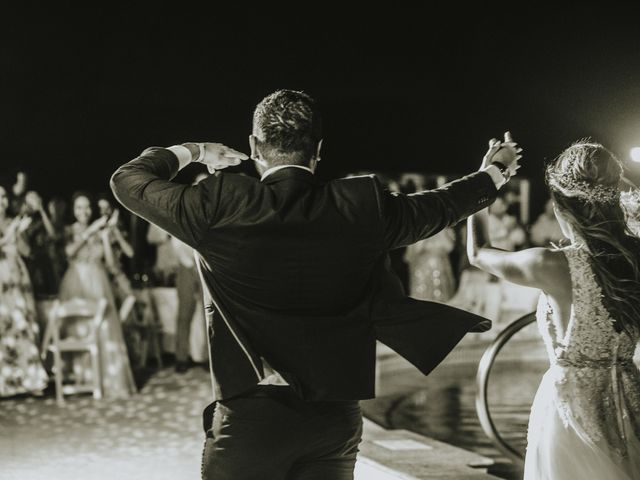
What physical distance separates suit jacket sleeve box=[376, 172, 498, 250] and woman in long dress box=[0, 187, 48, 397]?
6.11 m

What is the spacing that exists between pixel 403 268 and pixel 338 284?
36.9ft

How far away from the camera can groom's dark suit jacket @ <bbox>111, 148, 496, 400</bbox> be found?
74.5 inches

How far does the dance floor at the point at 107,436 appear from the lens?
15.5 ft

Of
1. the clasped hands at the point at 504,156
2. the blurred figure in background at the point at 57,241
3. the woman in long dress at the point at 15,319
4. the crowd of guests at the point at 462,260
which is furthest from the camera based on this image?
the crowd of guests at the point at 462,260

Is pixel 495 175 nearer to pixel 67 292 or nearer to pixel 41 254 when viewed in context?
pixel 67 292

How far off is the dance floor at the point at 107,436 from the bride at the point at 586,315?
2.30 meters

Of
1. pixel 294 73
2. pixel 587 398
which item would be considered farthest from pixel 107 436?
pixel 294 73

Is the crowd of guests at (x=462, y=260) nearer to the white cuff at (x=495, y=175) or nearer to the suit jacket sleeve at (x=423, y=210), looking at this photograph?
the white cuff at (x=495, y=175)

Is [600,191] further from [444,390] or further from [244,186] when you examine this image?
[444,390]

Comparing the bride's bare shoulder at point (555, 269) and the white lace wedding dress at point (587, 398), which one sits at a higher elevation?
the bride's bare shoulder at point (555, 269)

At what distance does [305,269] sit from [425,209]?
27 cm

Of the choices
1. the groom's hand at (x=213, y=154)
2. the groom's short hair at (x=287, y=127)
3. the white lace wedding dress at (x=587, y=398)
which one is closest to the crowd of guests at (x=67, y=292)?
the white lace wedding dress at (x=587, y=398)

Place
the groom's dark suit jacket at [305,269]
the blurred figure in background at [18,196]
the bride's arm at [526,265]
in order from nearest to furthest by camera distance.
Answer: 1. the groom's dark suit jacket at [305,269]
2. the bride's arm at [526,265]
3. the blurred figure in background at [18,196]

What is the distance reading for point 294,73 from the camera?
35.1 feet
